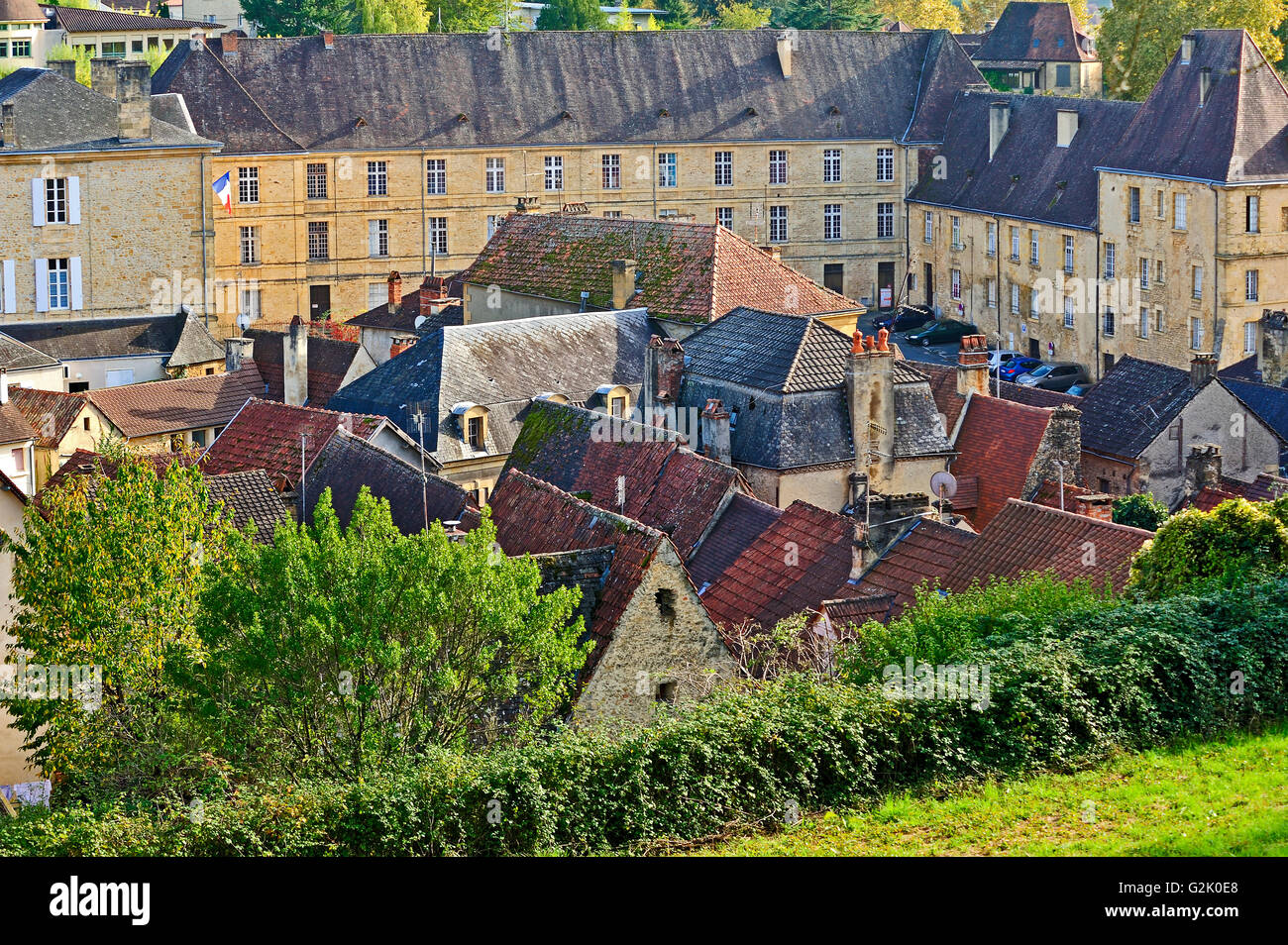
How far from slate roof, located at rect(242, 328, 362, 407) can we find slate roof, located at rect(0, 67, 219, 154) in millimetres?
9747

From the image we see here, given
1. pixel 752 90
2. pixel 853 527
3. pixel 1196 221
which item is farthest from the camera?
pixel 752 90

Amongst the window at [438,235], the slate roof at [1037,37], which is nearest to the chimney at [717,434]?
the window at [438,235]

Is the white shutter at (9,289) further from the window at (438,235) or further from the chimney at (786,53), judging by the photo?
the chimney at (786,53)

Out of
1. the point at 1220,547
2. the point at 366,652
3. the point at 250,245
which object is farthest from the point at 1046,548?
the point at 250,245

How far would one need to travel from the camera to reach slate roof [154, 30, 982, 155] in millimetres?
71812

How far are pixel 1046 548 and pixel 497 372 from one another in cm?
1742

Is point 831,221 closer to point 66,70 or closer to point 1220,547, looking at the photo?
point 66,70

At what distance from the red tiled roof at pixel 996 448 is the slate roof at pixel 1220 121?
75.0ft

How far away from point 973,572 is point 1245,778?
10.0m

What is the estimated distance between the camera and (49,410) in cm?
4569

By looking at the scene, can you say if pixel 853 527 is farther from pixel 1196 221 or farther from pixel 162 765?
pixel 1196 221

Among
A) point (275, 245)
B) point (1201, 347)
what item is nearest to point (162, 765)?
point (1201, 347)

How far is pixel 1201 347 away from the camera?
61719 mm
